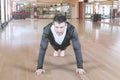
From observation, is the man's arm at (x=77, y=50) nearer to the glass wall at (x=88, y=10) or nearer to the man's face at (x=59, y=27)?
the man's face at (x=59, y=27)

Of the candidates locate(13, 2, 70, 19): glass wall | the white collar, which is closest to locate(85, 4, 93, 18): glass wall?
locate(13, 2, 70, 19): glass wall

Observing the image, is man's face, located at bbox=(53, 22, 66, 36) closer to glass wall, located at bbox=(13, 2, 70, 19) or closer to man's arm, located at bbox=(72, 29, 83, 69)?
man's arm, located at bbox=(72, 29, 83, 69)

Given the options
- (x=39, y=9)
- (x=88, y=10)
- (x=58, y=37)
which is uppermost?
(x=39, y=9)

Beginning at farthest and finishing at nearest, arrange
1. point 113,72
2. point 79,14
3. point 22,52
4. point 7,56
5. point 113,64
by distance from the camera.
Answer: point 79,14, point 22,52, point 7,56, point 113,64, point 113,72

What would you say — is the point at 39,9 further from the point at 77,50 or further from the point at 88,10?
the point at 77,50

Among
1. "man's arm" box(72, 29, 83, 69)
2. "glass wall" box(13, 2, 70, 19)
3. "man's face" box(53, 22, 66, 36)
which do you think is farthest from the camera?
"glass wall" box(13, 2, 70, 19)

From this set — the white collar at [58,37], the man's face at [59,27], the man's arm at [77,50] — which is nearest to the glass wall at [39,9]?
the white collar at [58,37]

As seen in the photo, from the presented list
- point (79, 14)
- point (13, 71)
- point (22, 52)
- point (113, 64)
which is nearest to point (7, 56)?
point (22, 52)

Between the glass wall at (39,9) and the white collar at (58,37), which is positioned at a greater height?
the glass wall at (39,9)

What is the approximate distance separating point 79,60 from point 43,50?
1.92 ft

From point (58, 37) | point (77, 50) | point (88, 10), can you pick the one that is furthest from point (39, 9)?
point (77, 50)

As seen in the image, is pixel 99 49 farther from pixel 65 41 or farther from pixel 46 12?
pixel 46 12

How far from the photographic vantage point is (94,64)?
194 inches

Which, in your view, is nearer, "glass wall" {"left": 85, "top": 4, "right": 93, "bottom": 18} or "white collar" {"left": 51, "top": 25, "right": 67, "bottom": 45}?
"white collar" {"left": 51, "top": 25, "right": 67, "bottom": 45}
